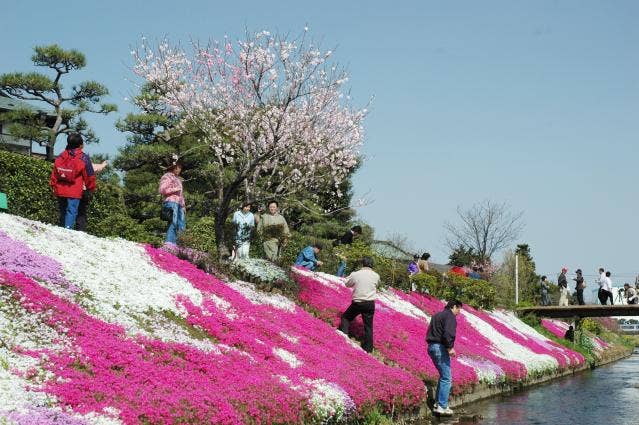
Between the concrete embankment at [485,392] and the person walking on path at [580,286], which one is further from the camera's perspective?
the person walking on path at [580,286]

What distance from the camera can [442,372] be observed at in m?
16.3

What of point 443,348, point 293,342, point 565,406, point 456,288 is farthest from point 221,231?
point 456,288

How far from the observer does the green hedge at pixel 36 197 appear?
62.0 ft

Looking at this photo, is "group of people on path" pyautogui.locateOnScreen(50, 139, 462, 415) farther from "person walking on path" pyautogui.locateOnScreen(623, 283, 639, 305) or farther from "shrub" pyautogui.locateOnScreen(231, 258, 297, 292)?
"person walking on path" pyautogui.locateOnScreen(623, 283, 639, 305)

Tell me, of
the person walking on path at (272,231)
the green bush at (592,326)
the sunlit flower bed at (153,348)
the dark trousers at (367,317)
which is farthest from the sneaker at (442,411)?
the green bush at (592,326)

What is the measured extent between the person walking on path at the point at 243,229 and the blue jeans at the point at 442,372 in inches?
293

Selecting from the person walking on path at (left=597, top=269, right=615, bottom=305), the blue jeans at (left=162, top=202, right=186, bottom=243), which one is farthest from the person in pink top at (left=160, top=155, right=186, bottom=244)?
the person walking on path at (left=597, top=269, right=615, bottom=305)

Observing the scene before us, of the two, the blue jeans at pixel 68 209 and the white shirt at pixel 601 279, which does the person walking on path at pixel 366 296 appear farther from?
the white shirt at pixel 601 279

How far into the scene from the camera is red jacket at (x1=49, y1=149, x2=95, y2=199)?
1600 centimetres

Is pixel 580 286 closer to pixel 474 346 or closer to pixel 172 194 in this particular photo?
pixel 474 346

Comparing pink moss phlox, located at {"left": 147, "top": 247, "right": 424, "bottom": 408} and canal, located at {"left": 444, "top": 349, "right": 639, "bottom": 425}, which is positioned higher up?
pink moss phlox, located at {"left": 147, "top": 247, "right": 424, "bottom": 408}

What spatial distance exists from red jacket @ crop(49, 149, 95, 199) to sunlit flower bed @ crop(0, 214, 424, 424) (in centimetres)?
96

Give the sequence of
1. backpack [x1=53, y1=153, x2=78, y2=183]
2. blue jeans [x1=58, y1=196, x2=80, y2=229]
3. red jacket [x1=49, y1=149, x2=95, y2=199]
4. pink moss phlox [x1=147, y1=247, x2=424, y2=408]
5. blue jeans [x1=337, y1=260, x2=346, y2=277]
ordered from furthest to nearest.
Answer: blue jeans [x1=337, y1=260, x2=346, y2=277], blue jeans [x1=58, y1=196, x2=80, y2=229], red jacket [x1=49, y1=149, x2=95, y2=199], backpack [x1=53, y1=153, x2=78, y2=183], pink moss phlox [x1=147, y1=247, x2=424, y2=408]

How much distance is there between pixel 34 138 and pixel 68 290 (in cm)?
3649
